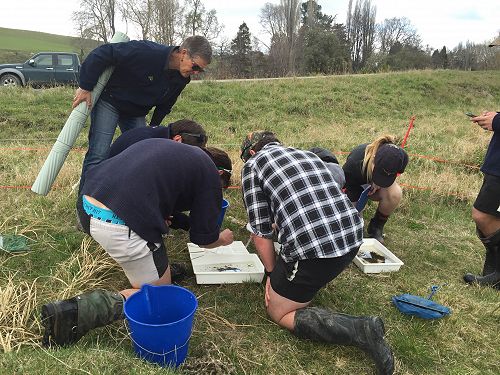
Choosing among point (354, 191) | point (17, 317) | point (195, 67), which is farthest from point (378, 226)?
point (17, 317)

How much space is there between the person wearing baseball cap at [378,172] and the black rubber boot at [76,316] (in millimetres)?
2245

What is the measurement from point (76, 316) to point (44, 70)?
13189mm

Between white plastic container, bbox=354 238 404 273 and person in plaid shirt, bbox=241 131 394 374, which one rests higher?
person in plaid shirt, bbox=241 131 394 374

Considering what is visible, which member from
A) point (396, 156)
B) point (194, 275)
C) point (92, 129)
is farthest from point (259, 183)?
point (92, 129)

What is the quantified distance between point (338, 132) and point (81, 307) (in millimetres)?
8448

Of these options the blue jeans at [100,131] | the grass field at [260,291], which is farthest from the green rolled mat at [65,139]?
the grass field at [260,291]

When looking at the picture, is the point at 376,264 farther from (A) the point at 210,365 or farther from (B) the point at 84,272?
(B) the point at 84,272

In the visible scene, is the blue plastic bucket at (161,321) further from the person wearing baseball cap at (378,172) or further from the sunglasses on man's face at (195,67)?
the person wearing baseball cap at (378,172)

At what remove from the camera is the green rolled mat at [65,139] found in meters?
3.43

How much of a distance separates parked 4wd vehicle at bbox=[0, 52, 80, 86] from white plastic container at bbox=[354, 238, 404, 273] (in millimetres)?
12049

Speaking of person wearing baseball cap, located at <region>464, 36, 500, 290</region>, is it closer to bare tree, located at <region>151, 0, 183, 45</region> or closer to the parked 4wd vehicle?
the parked 4wd vehicle

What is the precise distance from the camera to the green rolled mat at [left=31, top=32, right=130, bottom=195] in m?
3.43

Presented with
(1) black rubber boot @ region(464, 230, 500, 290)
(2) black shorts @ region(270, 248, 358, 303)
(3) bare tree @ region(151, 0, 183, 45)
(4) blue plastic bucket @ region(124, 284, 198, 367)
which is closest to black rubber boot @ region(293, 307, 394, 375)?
(2) black shorts @ region(270, 248, 358, 303)

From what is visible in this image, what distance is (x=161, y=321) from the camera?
7.63 feet
